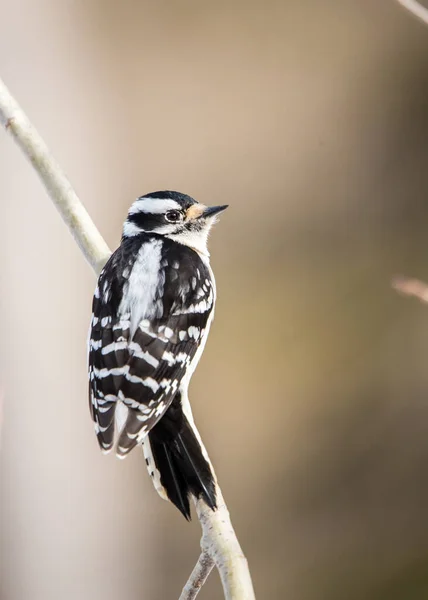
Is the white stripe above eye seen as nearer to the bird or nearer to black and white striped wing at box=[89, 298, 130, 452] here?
the bird

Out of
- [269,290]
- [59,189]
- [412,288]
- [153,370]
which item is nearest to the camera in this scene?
[412,288]

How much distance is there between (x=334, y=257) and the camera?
3.32 m

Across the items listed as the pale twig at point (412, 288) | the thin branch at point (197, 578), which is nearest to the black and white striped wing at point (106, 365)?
the thin branch at point (197, 578)

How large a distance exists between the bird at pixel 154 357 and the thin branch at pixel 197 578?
126 millimetres

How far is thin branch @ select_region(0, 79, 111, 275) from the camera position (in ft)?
6.06

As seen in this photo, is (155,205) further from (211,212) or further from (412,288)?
(412,288)

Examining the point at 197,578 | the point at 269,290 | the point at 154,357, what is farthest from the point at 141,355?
the point at 269,290

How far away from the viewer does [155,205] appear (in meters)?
1.97

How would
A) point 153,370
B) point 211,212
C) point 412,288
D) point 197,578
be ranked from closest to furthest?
point 412,288, point 197,578, point 153,370, point 211,212

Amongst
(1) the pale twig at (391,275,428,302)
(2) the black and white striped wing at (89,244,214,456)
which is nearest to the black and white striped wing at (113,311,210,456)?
(2) the black and white striped wing at (89,244,214,456)

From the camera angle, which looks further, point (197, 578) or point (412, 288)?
point (197, 578)

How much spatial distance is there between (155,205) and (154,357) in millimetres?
484

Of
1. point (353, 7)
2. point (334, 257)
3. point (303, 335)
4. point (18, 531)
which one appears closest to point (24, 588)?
point (18, 531)

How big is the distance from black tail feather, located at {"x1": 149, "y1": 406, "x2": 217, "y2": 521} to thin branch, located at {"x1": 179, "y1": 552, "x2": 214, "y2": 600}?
0.17m
